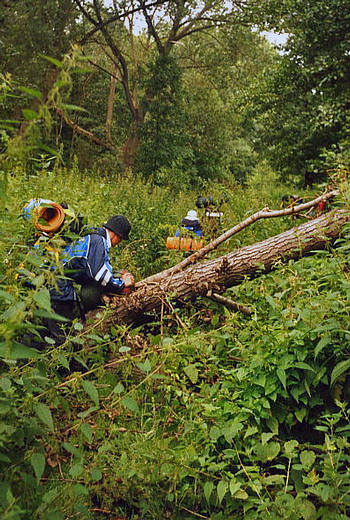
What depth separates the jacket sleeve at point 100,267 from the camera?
417 centimetres

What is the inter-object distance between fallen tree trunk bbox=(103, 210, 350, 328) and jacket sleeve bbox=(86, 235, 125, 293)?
0.14 m

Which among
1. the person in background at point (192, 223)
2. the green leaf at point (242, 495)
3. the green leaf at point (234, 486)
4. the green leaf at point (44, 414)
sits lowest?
the green leaf at point (242, 495)

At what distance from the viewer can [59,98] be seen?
138 centimetres

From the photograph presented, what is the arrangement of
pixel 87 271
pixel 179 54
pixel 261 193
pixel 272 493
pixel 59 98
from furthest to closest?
pixel 179 54 → pixel 261 193 → pixel 87 271 → pixel 272 493 → pixel 59 98

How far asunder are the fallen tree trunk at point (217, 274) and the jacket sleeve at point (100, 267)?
0.45 feet

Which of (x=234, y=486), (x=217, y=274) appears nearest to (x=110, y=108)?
(x=217, y=274)

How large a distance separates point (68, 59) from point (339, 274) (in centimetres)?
261

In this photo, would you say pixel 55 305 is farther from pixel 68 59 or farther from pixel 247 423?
pixel 68 59

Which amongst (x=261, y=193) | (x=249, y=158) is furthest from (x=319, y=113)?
(x=249, y=158)

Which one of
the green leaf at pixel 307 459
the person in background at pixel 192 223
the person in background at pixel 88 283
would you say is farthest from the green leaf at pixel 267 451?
the person in background at pixel 192 223

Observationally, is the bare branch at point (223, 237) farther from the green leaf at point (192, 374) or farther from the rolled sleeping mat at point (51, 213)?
the green leaf at point (192, 374)

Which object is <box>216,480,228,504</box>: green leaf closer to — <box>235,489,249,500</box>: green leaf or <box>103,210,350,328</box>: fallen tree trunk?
<box>235,489,249,500</box>: green leaf

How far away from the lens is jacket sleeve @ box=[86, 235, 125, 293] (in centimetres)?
417

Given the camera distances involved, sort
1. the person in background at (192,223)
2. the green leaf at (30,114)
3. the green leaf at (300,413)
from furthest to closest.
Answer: the person in background at (192,223), the green leaf at (300,413), the green leaf at (30,114)
